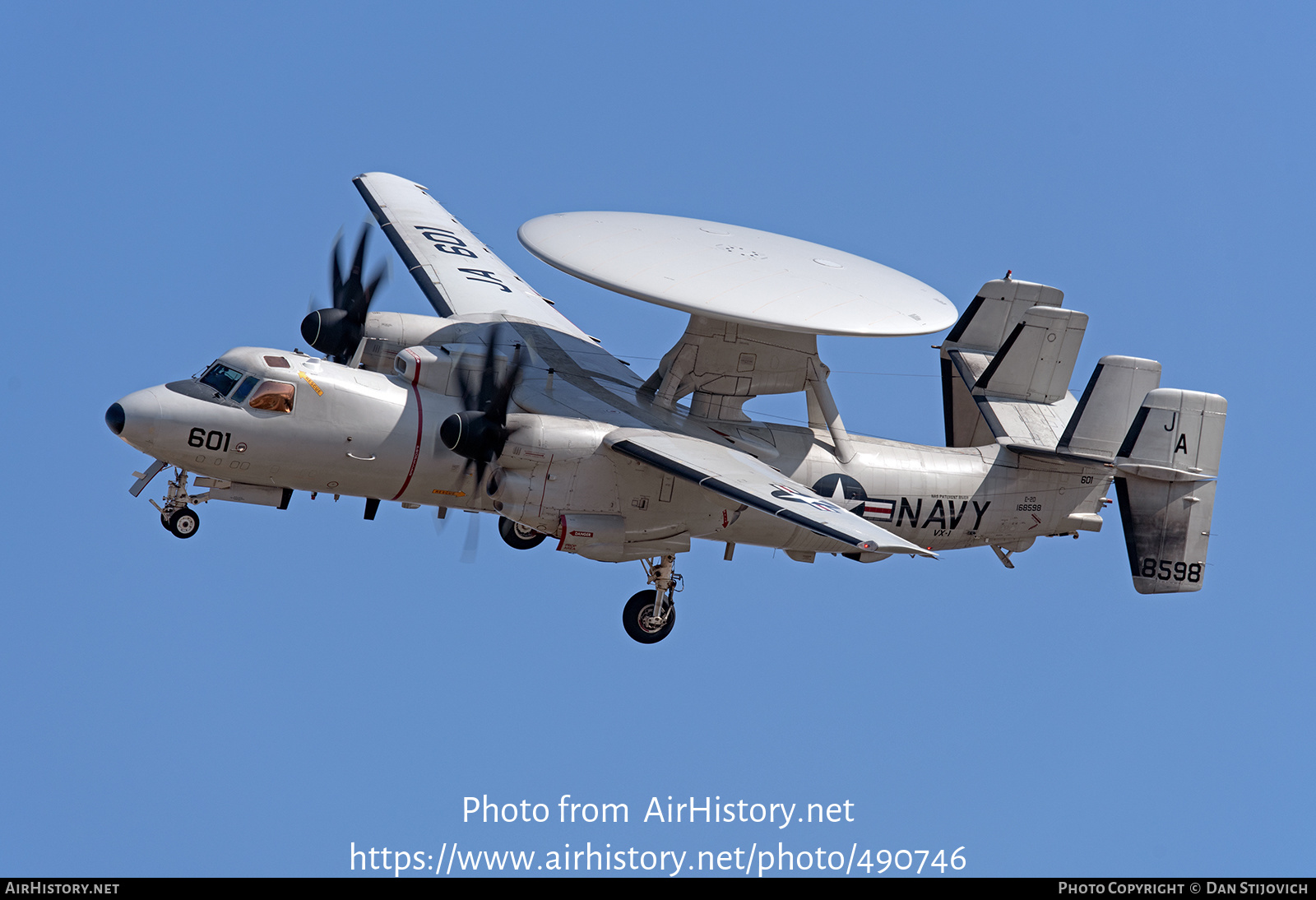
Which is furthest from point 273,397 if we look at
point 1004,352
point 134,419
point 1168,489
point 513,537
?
point 1168,489

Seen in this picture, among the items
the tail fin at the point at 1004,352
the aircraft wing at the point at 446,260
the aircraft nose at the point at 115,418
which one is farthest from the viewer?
the aircraft wing at the point at 446,260

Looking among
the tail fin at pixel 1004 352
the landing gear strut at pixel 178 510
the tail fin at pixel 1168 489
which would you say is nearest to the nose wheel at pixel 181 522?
the landing gear strut at pixel 178 510

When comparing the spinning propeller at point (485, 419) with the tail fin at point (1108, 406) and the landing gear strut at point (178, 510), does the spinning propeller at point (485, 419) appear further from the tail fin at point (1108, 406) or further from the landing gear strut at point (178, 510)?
the tail fin at point (1108, 406)

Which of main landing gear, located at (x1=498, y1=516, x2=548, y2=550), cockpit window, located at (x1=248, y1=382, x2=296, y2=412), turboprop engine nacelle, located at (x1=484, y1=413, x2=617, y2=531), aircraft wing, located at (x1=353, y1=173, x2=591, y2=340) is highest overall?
aircraft wing, located at (x1=353, y1=173, x2=591, y2=340)

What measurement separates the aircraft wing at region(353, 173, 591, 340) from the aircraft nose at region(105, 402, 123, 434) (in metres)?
8.22

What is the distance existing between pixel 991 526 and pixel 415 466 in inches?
473

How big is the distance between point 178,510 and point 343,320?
5.81 m

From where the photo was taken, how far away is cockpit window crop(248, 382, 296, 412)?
26.8 m

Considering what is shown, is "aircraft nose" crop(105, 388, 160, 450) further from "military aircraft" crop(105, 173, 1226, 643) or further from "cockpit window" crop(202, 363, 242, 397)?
"cockpit window" crop(202, 363, 242, 397)

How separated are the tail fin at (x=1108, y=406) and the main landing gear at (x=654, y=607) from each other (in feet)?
29.0

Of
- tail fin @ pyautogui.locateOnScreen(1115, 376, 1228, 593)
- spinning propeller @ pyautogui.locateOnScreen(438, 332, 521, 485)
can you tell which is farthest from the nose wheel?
tail fin @ pyautogui.locateOnScreen(1115, 376, 1228, 593)

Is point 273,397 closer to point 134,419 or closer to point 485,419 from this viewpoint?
point 134,419

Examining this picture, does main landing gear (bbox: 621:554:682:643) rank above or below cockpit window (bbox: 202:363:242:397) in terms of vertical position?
below

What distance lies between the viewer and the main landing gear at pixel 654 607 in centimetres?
2925
